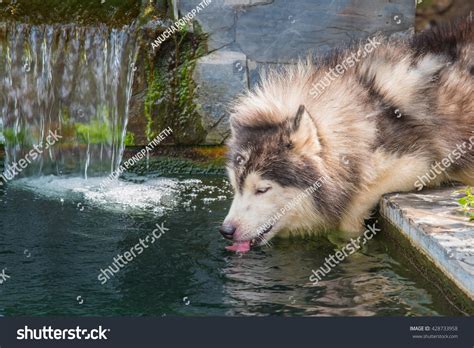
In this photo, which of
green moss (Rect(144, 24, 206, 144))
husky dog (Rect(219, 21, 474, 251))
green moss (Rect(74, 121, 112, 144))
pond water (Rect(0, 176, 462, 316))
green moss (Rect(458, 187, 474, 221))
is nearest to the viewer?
pond water (Rect(0, 176, 462, 316))

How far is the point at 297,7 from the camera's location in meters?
9.64

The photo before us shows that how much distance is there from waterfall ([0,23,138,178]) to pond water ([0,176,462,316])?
1492 millimetres

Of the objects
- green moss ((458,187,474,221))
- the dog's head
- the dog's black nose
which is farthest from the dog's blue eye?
green moss ((458,187,474,221))

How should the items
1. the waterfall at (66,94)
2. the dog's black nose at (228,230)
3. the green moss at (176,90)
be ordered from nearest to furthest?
the dog's black nose at (228,230) < the waterfall at (66,94) < the green moss at (176,90)

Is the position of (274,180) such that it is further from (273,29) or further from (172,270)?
(273,29)

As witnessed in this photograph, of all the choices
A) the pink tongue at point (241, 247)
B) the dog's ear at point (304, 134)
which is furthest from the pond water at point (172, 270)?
the dog's ear at point (304, 134)

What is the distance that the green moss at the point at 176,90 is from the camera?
9.72 metres

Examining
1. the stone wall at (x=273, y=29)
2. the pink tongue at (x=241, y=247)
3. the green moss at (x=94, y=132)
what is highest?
the stone wall at (x=273, y=29)

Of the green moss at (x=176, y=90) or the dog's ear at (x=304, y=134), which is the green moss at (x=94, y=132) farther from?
the dog's ear at (x=304, y=134)

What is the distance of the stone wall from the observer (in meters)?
9.64

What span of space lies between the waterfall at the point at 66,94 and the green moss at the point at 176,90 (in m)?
0.28

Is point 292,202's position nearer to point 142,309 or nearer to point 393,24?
point 142,309

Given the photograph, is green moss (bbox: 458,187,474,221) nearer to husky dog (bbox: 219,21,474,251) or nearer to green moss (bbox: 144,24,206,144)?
husky dog (bbox: 219,21,474,251)

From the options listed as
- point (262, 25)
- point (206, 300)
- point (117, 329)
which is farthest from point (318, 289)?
point (262, 25)
